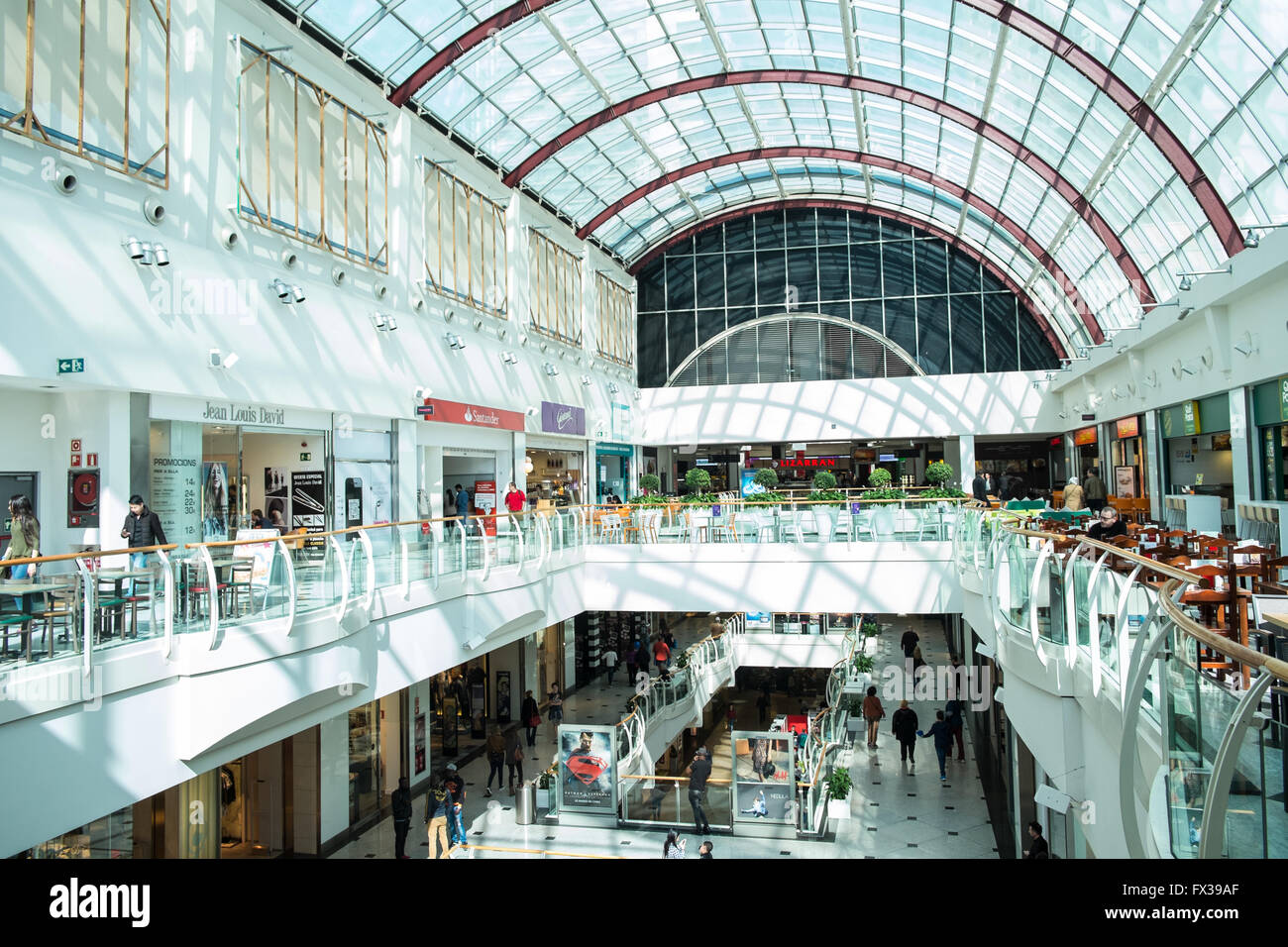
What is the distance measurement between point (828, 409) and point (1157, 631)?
32879 millimetres

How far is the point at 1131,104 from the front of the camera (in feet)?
60.8

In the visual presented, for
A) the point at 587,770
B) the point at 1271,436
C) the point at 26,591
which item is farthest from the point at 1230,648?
the point at 1271,436

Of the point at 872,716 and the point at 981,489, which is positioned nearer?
the point at 872,716

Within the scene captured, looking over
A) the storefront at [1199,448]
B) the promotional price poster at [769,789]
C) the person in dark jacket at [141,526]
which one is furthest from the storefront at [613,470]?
the person in dark jacket at [141,526]

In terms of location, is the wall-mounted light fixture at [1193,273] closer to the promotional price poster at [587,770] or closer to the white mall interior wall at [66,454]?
the promotional price poster at [587,770]

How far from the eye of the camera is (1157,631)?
14.8ft

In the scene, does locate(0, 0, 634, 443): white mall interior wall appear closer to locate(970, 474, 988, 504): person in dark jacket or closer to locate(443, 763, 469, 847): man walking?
locate(443, 763, 469, 847): man walking

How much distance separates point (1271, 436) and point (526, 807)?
1478cm

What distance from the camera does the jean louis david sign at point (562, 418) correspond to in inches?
1077

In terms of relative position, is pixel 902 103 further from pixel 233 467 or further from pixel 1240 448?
pixel 233 467

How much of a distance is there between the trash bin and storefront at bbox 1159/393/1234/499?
50.0 ft

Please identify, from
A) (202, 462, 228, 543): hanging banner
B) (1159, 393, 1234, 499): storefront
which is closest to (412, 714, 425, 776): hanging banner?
(202, 462, 228, 543): hanging banner
